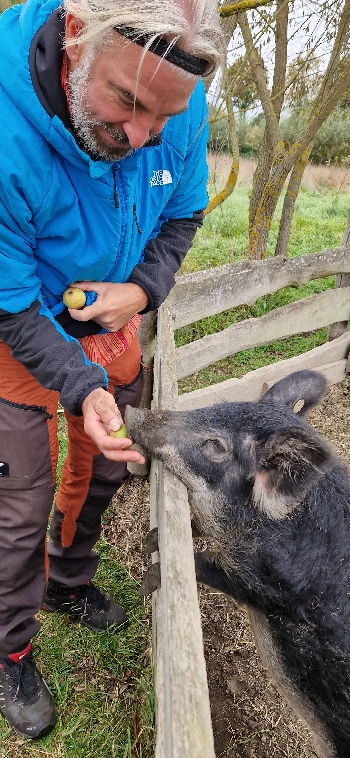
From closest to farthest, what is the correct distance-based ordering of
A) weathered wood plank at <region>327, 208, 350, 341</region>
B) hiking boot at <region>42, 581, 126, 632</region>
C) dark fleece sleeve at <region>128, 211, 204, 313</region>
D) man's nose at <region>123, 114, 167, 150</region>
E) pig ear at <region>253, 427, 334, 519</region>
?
A: man's nose at <region>123, 114, 167, 150</region>
pig ear at <region>253, 427, 334, 519</region>
dark fleece sleeve at <region>128, 211, 204, 313</region>
hiking boot at <region>42, 581, 126, 632</region>
weathered wood plank at <region>327, 208, 350, 341</region>

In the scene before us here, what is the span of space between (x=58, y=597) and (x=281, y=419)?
1.74 metres

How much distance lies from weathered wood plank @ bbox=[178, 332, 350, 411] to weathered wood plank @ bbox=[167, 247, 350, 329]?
0.56 meters

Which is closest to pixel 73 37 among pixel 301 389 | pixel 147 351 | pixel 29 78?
pixel 29 78

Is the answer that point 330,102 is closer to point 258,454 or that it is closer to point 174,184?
point 174,184

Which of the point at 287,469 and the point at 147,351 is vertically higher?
the point at 287,469

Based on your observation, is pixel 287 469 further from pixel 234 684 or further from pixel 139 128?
pixel 234 684

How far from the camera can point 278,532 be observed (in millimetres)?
2295

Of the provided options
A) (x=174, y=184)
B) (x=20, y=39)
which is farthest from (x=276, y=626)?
(x=20, y=39)

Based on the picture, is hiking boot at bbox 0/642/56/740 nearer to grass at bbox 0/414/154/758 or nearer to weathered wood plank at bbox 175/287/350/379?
grass at bbox 0/414/154/758

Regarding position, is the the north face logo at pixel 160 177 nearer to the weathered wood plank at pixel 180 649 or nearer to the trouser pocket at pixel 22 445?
the trouser pocket at pixel 22 445

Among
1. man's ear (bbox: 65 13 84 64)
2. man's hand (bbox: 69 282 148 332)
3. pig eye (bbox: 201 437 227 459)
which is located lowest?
pig eye (bbox: 201 437 227 459)

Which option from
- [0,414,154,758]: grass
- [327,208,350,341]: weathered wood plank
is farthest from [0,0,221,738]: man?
[327,208,350,341]: weathered wood plank

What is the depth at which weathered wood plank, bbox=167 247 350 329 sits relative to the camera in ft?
12.4

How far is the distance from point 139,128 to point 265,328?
333cm
